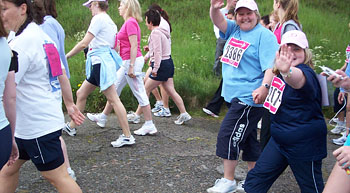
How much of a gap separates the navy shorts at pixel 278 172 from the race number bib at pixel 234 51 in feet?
2.77

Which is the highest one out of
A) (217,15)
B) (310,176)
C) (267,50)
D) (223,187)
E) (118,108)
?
(217,15)

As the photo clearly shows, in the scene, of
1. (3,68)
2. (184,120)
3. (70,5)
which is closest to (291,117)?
(3,68)

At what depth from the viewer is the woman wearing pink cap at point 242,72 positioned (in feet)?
12.9

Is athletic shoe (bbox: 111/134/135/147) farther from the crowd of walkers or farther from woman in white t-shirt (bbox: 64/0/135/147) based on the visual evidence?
the crowd of walkers

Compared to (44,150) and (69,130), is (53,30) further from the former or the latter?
(44,150)

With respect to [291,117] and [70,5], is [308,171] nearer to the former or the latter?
[291,117]

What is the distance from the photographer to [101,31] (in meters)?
5.33

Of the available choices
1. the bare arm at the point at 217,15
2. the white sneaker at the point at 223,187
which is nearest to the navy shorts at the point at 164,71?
the bare arm at the point at 217,15

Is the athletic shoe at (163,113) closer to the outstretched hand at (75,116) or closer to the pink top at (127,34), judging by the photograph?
the pink top at (127,34)

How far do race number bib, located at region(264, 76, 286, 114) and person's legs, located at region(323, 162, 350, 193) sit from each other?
817mm

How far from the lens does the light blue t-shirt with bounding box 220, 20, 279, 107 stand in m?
3.90

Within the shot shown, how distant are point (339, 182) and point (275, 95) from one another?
96 cm

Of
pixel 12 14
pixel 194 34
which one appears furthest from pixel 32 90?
pixel 194 34

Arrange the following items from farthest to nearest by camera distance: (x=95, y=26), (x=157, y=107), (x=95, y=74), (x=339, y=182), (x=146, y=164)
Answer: (x=157, y=107) < (x=95, y=74) < (x=95, y=26) < (x=146, y=164) < (x=339, y=182)
